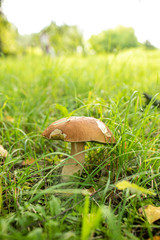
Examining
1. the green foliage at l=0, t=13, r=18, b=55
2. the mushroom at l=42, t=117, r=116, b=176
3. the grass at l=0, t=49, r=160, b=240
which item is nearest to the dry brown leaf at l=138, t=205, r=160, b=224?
the grass at l=0, t=49, r=160, b=240

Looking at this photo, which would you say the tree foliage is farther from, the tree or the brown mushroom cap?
the brown mushroom cap

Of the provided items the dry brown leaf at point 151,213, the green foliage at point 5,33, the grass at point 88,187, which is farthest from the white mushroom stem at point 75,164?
the green foliage at point 5,33

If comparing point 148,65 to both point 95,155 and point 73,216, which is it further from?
point 73,216

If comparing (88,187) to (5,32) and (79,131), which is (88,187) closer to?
(79,131)

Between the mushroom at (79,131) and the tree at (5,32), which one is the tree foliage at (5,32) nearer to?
the tree at (5,32)

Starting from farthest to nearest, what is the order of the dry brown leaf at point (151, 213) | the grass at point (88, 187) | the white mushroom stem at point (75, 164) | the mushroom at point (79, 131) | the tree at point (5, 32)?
the tree at point (5, 32) → the white mushroom stem at point (75, 164) → the mushroom at point (79, 131) → the dry brown leaf at point (151, 213) → the grass at point (88, 187)

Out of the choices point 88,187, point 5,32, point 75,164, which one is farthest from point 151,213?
point 5,32

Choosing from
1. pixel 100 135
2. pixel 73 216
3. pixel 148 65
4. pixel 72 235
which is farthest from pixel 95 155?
pixel 148 65
